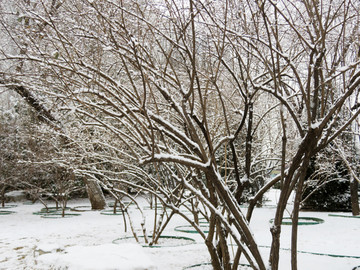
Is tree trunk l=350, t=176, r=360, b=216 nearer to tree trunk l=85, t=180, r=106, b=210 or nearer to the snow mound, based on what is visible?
tree trunk l=85, t=180, r=106, b=210

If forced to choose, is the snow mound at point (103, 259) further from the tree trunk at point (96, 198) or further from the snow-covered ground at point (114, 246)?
the tree trunk at point (96, 198)

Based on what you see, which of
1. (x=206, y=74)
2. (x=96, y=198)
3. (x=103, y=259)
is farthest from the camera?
(x=96, y=198)

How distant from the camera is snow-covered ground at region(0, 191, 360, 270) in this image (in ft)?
9.49

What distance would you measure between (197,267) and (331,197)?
837 centimetres

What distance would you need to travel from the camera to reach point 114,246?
310cm

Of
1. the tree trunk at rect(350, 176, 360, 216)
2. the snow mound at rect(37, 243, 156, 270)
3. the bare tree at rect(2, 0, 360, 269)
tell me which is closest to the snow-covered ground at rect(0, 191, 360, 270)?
the snow mound at rect(37, 243, 156, 270)

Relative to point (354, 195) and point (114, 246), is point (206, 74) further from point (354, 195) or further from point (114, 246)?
point (354, 195)

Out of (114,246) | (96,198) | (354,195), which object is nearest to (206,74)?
(114,246)

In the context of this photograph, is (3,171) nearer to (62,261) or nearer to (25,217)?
(25,217)

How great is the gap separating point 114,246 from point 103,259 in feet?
1.11

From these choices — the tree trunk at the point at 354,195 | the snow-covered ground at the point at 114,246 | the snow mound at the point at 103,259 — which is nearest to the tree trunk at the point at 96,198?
the snow-covered ground at the point at 114,246

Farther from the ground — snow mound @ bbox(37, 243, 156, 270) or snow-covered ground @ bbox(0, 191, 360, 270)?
snow mound @ bbox(37, 243, 156, 270)

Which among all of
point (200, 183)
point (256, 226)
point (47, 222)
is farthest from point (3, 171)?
point (200, 183)

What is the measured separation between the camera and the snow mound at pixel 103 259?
8.76ft
